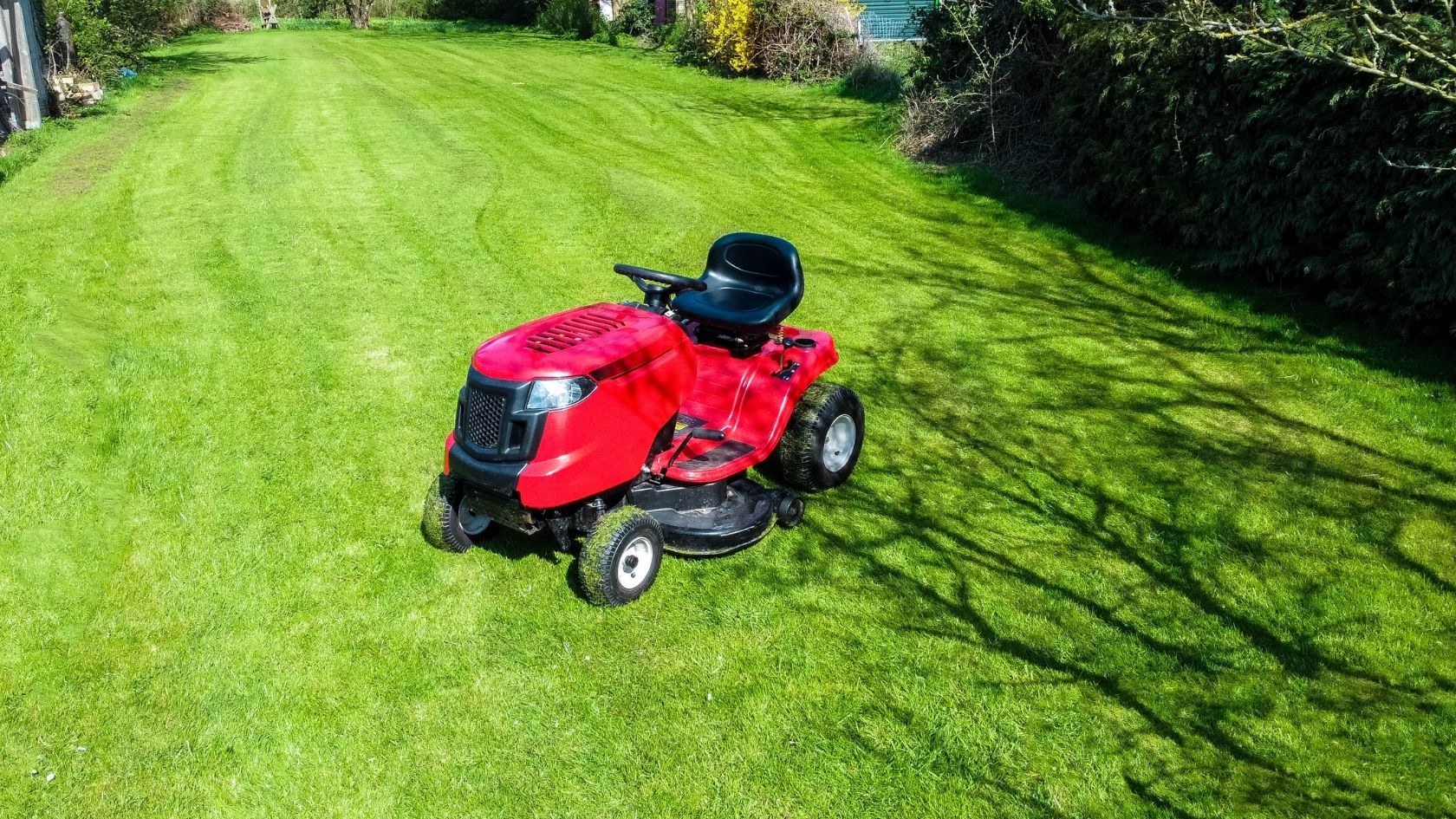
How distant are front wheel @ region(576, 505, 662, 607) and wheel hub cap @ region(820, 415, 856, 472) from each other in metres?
1.30

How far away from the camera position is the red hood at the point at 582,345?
4.37 metres

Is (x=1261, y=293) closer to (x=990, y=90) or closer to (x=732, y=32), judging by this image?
(x=990, y=90)

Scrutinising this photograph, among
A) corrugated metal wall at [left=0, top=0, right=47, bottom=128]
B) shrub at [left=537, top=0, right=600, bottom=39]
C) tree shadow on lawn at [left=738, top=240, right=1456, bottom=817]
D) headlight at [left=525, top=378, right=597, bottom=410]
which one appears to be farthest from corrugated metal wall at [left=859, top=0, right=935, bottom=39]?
headlight at [left=525, top=378, right=597, bottom=410]

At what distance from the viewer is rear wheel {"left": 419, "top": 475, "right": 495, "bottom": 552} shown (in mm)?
5023

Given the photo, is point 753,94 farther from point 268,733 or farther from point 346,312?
point 268,733

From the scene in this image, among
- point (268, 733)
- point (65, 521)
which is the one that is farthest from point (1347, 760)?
point (65, 521)

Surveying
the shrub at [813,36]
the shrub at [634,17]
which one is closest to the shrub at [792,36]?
the shrub at [813,36]

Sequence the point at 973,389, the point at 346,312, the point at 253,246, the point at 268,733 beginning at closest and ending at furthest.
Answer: the point at 268,733
the point at 973,389
the point at 346,312
the point at 253,246

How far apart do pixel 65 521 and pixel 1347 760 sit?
19.4ft

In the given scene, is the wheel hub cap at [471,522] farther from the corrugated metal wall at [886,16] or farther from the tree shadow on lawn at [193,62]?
the tree shadow on lawn at [193,62]

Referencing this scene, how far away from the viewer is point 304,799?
3.74 m

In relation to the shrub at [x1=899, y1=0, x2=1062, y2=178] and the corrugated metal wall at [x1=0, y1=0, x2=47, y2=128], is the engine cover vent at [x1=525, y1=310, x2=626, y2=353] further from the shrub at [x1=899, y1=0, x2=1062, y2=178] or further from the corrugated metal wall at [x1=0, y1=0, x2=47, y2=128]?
the corrugated metal wall at [x1=0, y1=0, x2=47, y2=128]

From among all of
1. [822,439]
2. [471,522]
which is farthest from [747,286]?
[471,522]

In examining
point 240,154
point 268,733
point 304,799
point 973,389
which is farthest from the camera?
point 240,154
